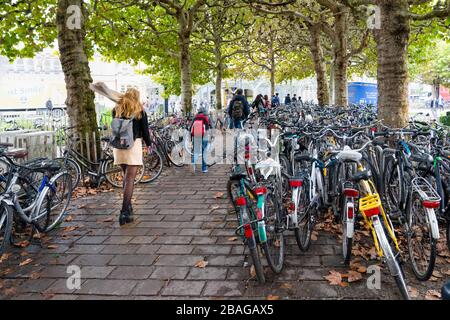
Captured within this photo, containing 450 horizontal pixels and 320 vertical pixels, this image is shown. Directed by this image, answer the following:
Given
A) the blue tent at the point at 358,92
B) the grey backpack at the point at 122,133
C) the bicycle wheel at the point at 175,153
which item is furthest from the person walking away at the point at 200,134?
the blue tent at the point at 358,92

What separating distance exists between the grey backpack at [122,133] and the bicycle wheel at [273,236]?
229 cm

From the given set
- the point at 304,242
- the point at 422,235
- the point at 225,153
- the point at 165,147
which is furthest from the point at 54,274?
the point at 225,153

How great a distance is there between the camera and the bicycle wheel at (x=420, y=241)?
3.41m

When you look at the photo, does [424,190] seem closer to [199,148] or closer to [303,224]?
[303,224]

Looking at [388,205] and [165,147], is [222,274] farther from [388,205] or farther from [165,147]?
[165,147]

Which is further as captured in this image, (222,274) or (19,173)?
(19,173)

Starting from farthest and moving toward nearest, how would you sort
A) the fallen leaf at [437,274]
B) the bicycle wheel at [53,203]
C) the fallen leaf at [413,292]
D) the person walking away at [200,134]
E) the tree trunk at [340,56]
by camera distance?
the tree trunk at [340,56]
the person walking away at [200,134]
the bicycle wheel at [53,203]
the fallen leaf at [437,274]
the fallen leaf at [413,292]

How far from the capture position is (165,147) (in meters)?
9.89

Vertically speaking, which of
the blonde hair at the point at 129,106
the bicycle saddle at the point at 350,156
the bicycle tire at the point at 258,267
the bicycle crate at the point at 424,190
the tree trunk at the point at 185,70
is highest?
the tree trunk at the point at 185,70

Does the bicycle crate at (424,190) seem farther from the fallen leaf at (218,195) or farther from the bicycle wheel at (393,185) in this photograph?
the fallen leaf at (218,195)

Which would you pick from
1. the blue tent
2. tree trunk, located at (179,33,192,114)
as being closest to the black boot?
tree trunk, located at (179,33,192,114)

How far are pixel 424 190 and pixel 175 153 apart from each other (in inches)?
272

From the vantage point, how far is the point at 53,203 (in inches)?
213

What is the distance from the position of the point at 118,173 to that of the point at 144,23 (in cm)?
1005
